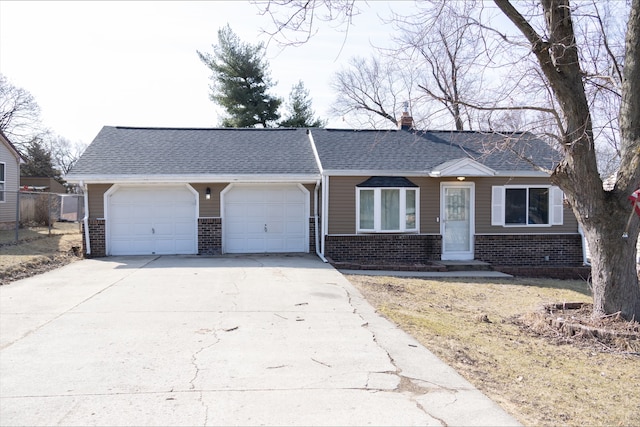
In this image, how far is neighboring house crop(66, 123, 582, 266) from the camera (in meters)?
15.9

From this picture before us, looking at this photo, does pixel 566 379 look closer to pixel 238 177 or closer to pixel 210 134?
pixel 238 177

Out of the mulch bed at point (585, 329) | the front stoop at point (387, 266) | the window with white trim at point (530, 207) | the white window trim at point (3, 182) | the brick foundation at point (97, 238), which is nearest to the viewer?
the mulch bed at point (585, 329)

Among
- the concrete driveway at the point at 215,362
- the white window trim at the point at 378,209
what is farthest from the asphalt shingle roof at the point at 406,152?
the concrete driveway at the point at 215,362

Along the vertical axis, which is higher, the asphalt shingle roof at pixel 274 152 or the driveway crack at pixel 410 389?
the asphalt shingle roof at pixel 274 152

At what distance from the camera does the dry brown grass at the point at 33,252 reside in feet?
40.2

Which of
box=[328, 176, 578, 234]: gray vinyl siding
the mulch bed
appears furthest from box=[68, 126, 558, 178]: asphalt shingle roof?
the mulch bed

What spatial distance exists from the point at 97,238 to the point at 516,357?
13.0 m

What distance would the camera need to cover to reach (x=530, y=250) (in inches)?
659

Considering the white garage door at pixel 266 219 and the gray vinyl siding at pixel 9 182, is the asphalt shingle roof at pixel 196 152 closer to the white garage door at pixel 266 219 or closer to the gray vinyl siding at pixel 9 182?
the white garage door at pixel 266 219

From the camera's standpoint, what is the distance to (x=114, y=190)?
52.5ft

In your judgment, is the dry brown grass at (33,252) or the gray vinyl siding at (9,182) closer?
the dry brown grass at (33,252)

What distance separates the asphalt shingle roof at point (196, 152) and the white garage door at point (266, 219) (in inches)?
31.0

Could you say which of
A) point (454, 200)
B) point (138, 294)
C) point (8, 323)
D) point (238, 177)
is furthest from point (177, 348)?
point (454, 200)

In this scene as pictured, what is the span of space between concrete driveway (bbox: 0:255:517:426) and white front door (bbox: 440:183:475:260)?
7.05 meters
